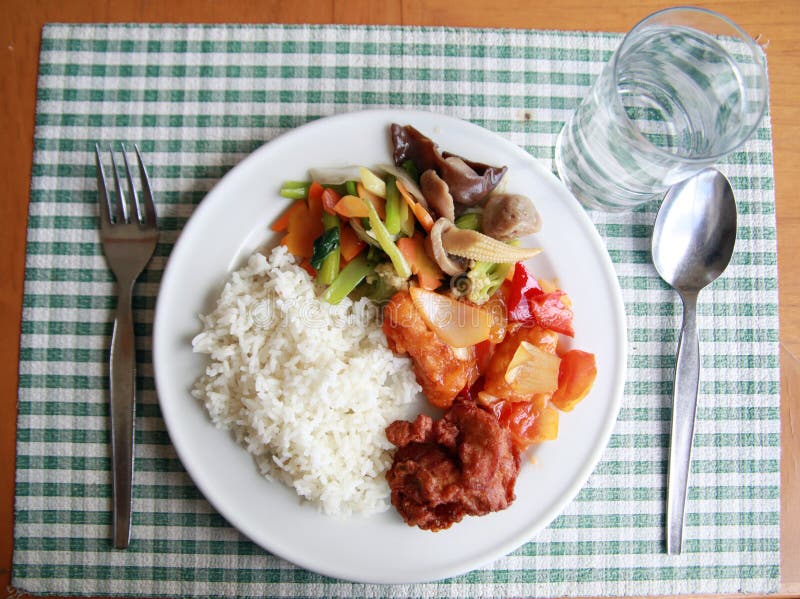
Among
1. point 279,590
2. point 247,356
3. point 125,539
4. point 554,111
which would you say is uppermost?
point 554,111

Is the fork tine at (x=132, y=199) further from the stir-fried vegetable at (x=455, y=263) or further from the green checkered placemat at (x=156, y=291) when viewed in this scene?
the stir-fried vegetable at (x=455, y=263)

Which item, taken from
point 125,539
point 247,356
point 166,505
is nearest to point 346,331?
point 247,356

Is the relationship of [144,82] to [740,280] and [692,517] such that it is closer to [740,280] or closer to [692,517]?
[740,280]

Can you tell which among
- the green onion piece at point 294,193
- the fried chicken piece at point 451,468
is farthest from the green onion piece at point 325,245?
the fried chicken piece at point 451,468

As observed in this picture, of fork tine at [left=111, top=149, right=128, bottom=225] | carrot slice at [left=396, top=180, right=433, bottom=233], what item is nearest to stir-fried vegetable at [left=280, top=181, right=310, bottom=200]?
carrot slice at [left=396, top=180, right=433, bottom=233]

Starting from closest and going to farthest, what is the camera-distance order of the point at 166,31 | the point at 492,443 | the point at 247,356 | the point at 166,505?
the point at 492,443 < the point at 247,356 < the point at 166,505 < the point at 166,31

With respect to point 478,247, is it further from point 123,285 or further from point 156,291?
point 123,285

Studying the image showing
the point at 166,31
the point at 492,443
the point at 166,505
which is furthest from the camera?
the point at 166,31
